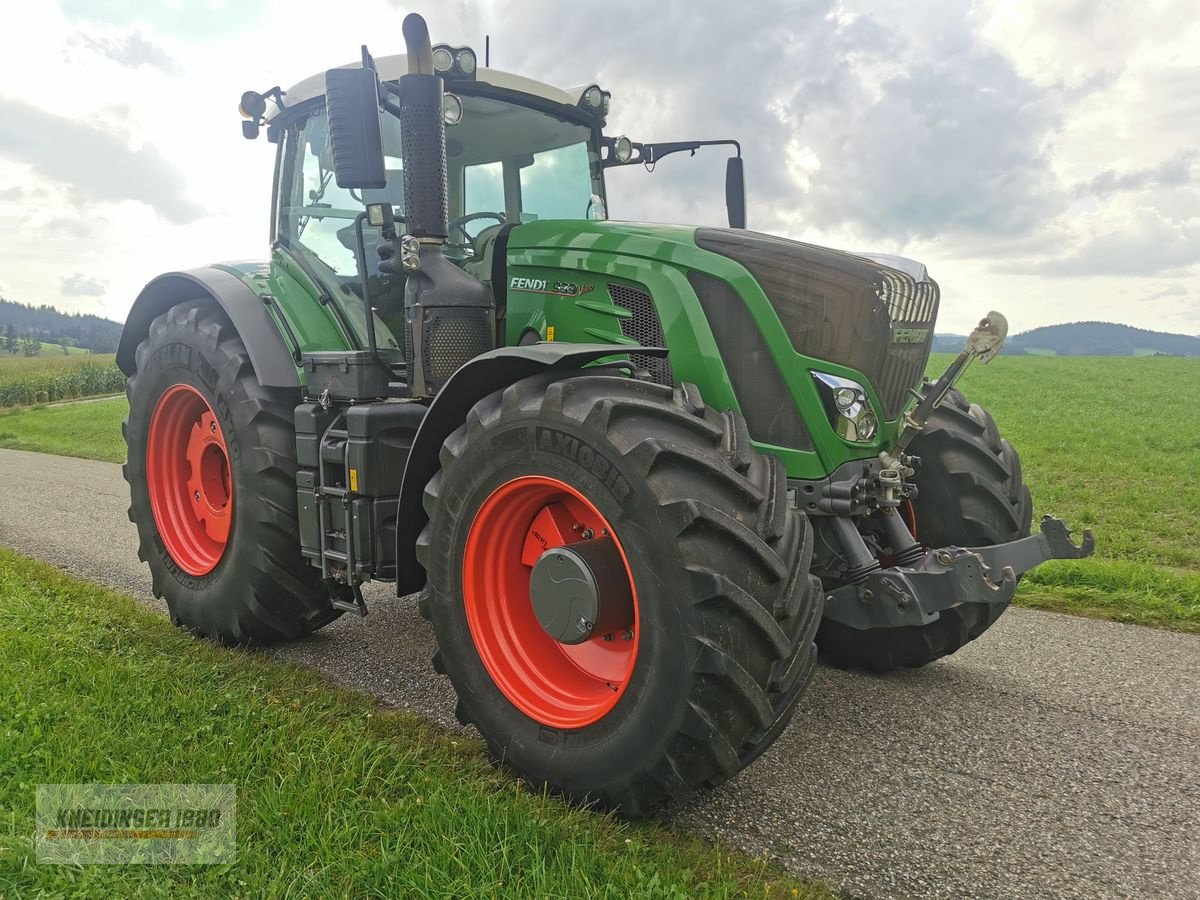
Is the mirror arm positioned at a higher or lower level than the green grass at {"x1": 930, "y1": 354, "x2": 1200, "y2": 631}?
higher

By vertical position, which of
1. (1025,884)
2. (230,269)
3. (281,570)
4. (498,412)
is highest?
(230,269)

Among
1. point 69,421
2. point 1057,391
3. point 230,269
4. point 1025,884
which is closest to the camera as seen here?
point 1025,884

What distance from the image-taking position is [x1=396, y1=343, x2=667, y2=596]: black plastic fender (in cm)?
303

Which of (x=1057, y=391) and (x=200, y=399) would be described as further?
(x=1057, y=391)

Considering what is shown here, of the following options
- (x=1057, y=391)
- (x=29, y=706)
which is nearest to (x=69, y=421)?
(x=29, y=706)

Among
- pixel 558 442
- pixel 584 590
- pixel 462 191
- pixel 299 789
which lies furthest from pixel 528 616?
pixel 462 191

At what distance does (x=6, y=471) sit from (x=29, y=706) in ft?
31.6

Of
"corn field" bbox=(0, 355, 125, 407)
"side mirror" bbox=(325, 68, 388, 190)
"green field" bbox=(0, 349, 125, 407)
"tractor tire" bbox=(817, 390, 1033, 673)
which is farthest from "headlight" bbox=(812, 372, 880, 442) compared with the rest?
"green field" bbox=(0, 349, 125, 407)

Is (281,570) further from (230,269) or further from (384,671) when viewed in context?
(230,269)

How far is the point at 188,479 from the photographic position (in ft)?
16.4

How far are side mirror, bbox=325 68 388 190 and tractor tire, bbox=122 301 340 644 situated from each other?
4.52 feet

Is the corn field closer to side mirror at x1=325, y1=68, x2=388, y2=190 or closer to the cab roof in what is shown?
the cab roof

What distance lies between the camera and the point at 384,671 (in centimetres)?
422

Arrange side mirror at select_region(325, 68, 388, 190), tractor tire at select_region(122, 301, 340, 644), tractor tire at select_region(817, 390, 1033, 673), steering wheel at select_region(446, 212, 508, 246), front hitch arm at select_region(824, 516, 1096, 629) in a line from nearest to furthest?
front hitch arm at select_region(824, 516, 1096, 629)
side mirror at select_region(325, 68, 388, 190)
tractor tire at select_region(817, 390, 1033, 673)
tractor tire at select_region(122, 301, 340, 644)
steering wheel at select_region(446, 212, 508, 246)
